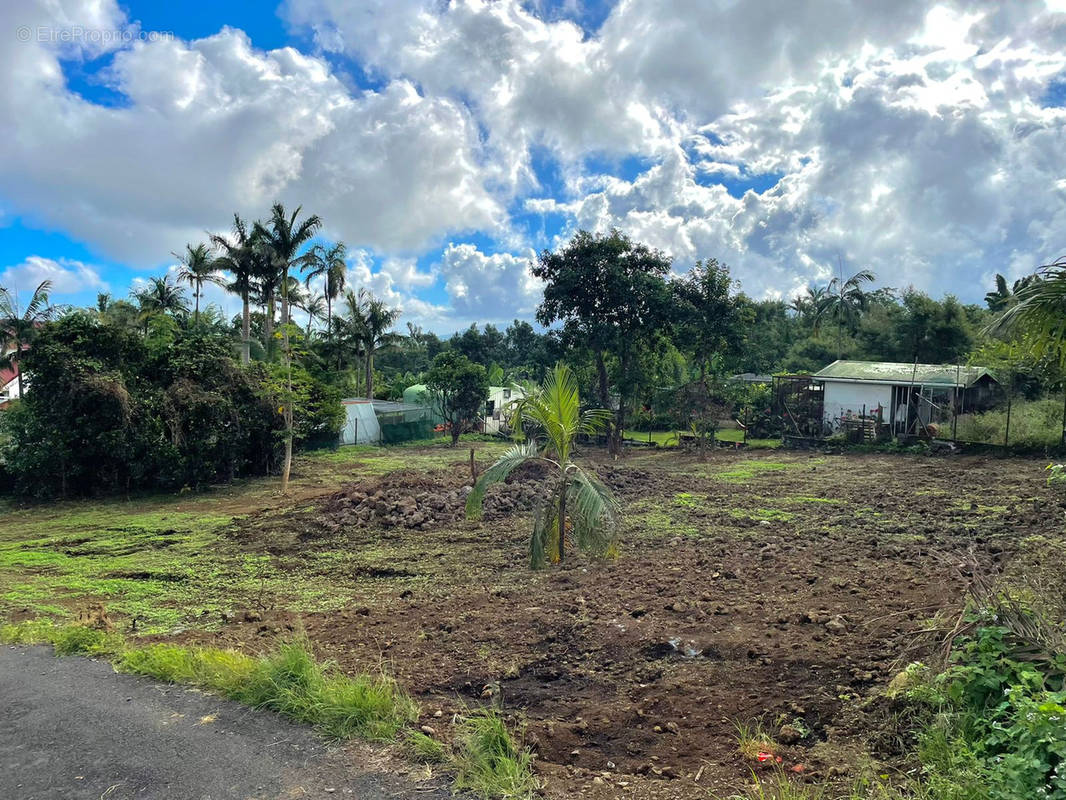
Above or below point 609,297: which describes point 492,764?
below

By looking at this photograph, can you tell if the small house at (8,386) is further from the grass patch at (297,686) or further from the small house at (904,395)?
the small house at (904,395)

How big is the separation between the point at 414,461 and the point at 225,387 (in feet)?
22.8

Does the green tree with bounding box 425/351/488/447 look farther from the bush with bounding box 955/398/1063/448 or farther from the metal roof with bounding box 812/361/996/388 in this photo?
the bush with bounding box 955/398/1063/448

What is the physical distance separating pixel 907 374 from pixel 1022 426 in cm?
638

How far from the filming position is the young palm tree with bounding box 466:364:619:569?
7.84 metres

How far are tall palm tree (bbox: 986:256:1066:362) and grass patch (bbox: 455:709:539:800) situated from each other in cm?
423

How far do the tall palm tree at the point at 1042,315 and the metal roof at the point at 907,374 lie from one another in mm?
18982

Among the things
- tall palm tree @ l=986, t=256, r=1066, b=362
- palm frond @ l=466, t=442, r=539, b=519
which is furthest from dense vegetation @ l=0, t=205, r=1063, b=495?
palm frond @ l=466, t=442, r=539, b=519

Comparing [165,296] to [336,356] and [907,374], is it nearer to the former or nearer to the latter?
[336,356]

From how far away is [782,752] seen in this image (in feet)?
12.0

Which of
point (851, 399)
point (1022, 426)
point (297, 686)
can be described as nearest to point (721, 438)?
point (851, 399)

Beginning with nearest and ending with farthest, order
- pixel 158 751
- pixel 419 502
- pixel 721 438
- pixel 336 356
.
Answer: pixel 158 751
pixel 419 502
pixel 721 438
pixel 336 356

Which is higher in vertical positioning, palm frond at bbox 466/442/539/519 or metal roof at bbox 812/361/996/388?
metal roof at bbox 812/361/996/388

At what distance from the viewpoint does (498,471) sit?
812 cm
